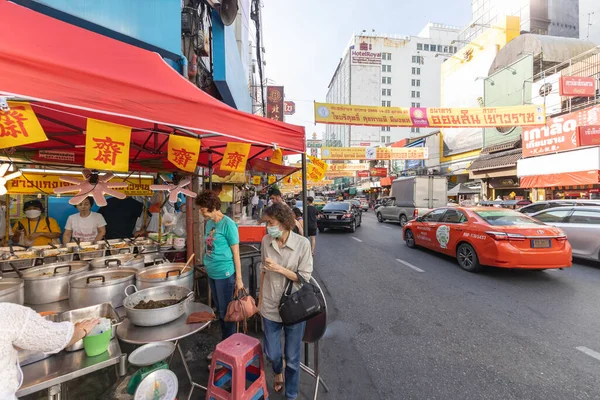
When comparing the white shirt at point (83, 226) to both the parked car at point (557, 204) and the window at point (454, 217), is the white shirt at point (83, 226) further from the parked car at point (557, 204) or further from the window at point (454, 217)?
the parked car at point (557, 204)

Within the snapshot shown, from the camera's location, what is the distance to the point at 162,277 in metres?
2.83

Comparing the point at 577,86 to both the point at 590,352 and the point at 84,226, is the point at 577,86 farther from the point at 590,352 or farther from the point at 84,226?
the point at 84,226

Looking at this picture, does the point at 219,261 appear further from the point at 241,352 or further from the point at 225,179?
the point at 225,179

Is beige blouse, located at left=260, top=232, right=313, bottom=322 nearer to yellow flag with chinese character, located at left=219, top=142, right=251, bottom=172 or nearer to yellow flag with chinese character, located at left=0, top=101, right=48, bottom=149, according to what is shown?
yellow flag with chinese character, located at left=219, top=142, right=251, bottom=172

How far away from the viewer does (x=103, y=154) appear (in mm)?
2580

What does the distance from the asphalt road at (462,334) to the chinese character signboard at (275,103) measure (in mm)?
15205

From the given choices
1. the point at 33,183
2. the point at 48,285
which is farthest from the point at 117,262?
the point at 33,183

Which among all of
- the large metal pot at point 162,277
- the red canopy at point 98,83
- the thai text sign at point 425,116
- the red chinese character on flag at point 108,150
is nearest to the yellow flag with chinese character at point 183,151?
the red canopy at point 98,83

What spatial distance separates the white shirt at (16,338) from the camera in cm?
129

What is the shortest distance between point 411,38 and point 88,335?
76.7m

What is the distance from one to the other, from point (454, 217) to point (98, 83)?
26.0 feet

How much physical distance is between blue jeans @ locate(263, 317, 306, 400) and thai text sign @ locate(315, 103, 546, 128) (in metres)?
8.46

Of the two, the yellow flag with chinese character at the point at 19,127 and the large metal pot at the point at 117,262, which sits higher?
the yellow flag with chinese character at the point at 19,127

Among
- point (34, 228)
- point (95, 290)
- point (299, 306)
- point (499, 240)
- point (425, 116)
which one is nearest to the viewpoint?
point (299, 306)
